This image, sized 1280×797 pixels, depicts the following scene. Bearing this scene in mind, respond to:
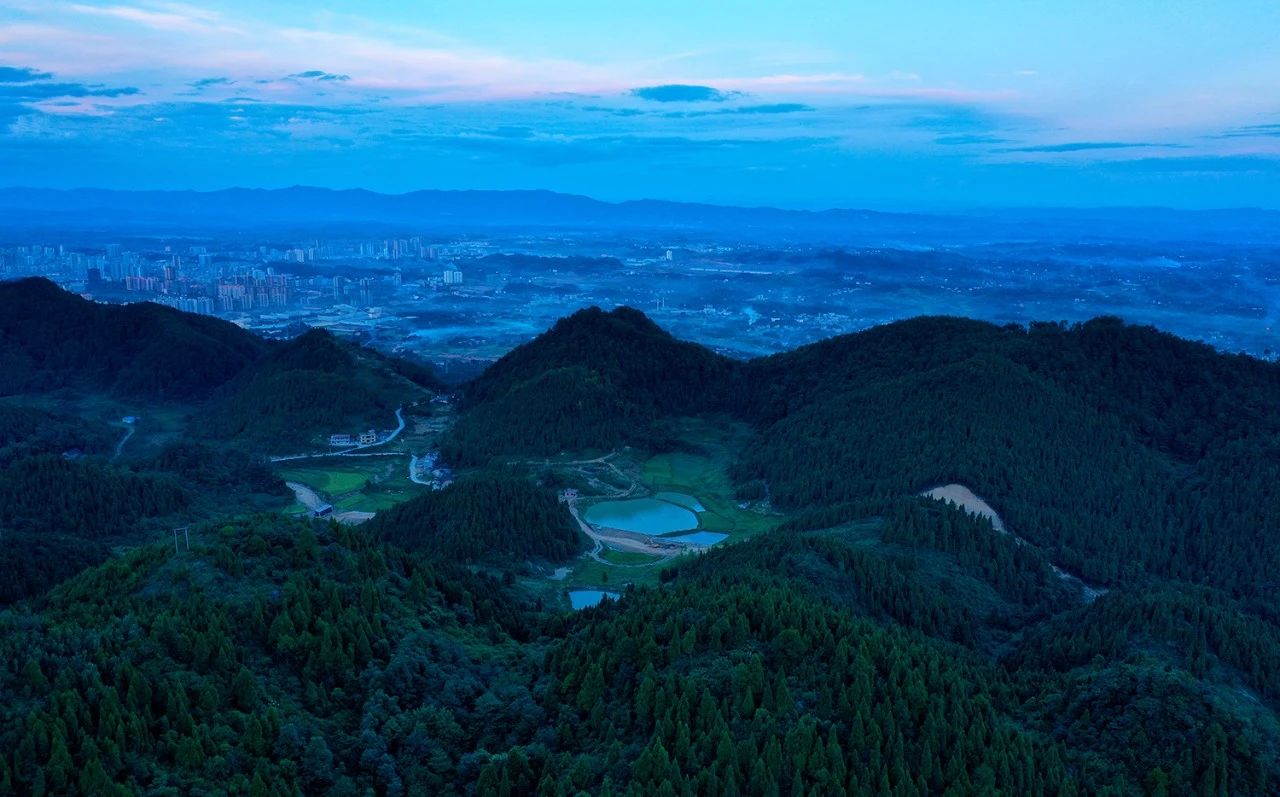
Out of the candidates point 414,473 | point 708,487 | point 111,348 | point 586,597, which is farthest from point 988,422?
point 111,348

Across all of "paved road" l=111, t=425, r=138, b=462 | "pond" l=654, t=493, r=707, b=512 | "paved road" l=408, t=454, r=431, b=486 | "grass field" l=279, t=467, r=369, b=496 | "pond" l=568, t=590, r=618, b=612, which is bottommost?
"paved road" l=111, t=425, r=138, b=462

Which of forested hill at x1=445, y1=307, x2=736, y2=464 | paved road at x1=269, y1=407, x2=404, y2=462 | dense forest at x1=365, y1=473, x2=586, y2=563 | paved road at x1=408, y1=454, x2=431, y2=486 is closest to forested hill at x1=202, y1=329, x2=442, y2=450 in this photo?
paved road at x1=269, y1=407, x2=404, y2=462

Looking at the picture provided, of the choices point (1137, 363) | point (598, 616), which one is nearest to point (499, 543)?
point (598, 616)

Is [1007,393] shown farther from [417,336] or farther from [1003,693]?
[417,336]

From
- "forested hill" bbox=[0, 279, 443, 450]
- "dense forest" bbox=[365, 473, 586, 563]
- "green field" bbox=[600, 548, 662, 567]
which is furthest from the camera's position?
"forested hill" bbox=[0, 279, 443, 450]

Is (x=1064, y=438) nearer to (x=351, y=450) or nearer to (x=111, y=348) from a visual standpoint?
(x=351, y=450)

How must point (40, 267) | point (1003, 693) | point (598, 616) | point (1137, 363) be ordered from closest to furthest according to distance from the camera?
1. point (1003, 693)
2. point (598, 616)
3. point (1137, 363)
4. point (40, 267)

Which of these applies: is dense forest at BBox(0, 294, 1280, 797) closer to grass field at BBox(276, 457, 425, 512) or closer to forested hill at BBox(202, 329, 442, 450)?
grass field at BBox(276, 457, 425, 512)
